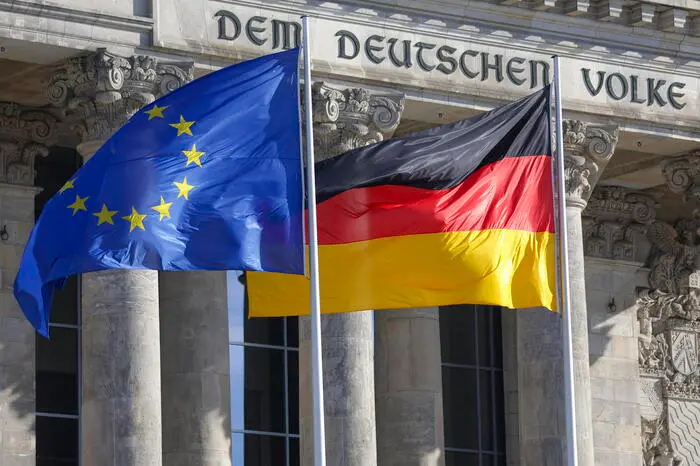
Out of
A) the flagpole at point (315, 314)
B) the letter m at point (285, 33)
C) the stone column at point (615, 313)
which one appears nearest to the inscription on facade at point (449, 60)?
the letter m at point (285, 33)

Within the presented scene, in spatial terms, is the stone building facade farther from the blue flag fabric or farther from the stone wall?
the blue flag fabric

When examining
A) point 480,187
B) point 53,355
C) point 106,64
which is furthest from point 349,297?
point 53,355

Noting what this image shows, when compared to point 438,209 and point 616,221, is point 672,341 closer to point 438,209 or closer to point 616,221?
point 616,221

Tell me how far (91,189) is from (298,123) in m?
Result: 3.02

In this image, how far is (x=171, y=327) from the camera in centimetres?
4422

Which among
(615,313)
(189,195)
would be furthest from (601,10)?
(189,195)

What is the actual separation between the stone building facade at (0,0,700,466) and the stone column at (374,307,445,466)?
0.13 feet

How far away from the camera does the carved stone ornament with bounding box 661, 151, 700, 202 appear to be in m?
47.6

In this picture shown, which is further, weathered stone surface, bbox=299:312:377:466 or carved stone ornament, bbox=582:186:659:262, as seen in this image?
carved stone ornament, bbox=582:186:659:262

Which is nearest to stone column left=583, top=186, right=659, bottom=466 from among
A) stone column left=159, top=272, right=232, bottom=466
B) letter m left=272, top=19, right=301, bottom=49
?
stone column left=159, top=272, right=232, bottom=466

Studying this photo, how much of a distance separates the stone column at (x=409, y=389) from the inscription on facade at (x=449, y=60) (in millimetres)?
5073

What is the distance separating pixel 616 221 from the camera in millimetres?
51281

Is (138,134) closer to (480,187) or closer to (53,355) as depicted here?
(480,187)

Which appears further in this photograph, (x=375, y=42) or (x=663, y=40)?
(x=663, y=40)
